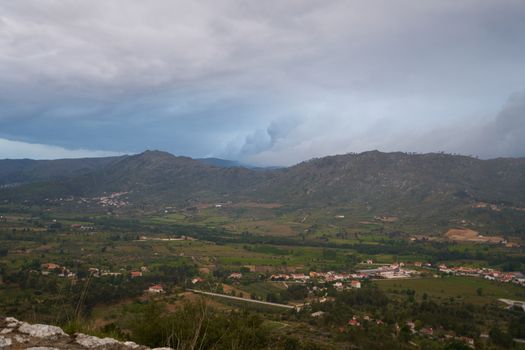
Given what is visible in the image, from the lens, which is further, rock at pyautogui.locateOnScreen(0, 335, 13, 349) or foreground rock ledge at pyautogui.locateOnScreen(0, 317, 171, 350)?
foreground rock ledge at pyautogui.locateOnScreen(0, 317, 171, 350)

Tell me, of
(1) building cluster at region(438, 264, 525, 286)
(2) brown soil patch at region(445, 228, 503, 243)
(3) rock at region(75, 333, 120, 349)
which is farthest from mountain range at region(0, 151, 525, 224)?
(3) rock at region(75, 333, 120, 349)

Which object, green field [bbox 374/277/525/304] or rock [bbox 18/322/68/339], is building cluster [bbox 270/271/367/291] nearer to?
green field [bbox 374/277/525/304]

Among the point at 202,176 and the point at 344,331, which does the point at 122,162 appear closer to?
the point at 202,176

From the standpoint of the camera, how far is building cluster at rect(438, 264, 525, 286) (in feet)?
162

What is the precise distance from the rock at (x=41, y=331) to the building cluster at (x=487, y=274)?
56158 millimetres

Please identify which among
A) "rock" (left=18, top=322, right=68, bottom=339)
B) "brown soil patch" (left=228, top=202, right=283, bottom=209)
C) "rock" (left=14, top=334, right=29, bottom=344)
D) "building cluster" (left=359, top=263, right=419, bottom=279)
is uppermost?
"rock" (left=14, top=334, right=29, bottom=344)

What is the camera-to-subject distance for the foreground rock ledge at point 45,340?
4082 mm

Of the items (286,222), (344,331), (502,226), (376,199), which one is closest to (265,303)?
(344,331)

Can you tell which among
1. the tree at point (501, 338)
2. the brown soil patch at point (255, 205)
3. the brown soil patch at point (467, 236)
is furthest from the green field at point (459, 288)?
the brown soil patch at point (255, 205)

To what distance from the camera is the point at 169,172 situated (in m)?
184

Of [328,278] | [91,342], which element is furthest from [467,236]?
[91,342]

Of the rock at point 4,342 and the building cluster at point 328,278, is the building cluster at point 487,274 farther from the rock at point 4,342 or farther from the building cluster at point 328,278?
the rock at point 4,342

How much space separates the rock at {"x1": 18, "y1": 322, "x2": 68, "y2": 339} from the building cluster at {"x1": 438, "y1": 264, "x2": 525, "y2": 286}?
2211 inches

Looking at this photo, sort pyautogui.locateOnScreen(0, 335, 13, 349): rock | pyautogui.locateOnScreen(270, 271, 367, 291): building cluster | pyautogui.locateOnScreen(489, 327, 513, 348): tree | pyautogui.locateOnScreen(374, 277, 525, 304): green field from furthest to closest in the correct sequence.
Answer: pyautogui.locateOnScreen(270, 271, 367, 291): building cluster → pyautogui.locateOnScreen(374, 277, 525, 304): green field → pyautogui.locateOnScreen(489, 327, 513, 348): tree → pyautogui.locateOnScreen(0, 335, 13, 349): rock
